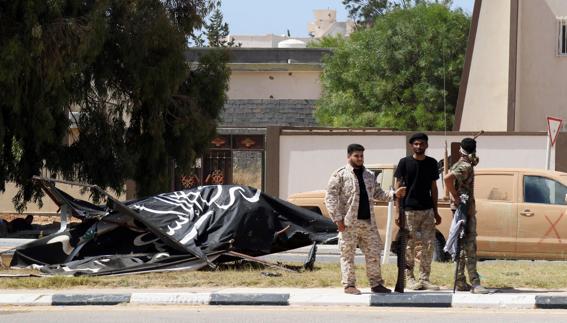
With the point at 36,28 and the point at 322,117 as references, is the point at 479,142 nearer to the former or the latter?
the point at 36,28

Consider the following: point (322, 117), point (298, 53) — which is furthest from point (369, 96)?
point (298, 53)

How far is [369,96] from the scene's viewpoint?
49.1 metres

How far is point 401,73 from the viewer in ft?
159

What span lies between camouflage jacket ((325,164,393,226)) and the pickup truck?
198 inches

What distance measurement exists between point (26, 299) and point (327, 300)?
3.46 meters

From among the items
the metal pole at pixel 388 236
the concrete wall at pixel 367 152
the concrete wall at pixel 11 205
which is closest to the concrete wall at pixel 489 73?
the concrete wall at pixel 367 152

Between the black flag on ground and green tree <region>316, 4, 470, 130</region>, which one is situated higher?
green tree <region>316, 4, 470, 130</region>

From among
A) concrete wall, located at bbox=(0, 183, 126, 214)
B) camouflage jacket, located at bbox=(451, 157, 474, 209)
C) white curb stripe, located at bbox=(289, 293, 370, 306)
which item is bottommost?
concrete wall, located at bbox=(0, 183, 126, 214)

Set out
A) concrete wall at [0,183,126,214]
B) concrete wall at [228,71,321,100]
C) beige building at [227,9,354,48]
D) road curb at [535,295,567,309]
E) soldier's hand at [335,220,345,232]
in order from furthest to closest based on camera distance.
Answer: beige building at [227,9,354,48] → concrete wall at [228,71,321,100] → concrete wall at [0,183,126,214] → soldier's hand at [335,220,345,232] → road curb at [535,295,567,309]

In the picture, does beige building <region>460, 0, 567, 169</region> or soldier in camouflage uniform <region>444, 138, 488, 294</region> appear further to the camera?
beige building <region>460, 0, 567, 169</region>

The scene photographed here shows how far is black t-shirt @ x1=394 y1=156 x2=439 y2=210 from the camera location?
1327cm

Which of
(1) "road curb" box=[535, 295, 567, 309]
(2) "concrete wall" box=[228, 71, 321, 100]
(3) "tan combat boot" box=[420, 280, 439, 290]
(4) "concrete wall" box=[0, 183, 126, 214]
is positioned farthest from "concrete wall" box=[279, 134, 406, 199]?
(2) "concrete wall" box=[228, 71, 321, 100]

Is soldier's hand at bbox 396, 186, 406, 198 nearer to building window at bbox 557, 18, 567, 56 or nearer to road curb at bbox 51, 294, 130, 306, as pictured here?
road curb at bbox 51, 294, 130, 306

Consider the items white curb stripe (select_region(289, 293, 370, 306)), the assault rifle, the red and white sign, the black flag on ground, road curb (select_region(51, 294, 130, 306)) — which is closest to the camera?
white curb stripe (select_region(289, 293, 370, 306))
